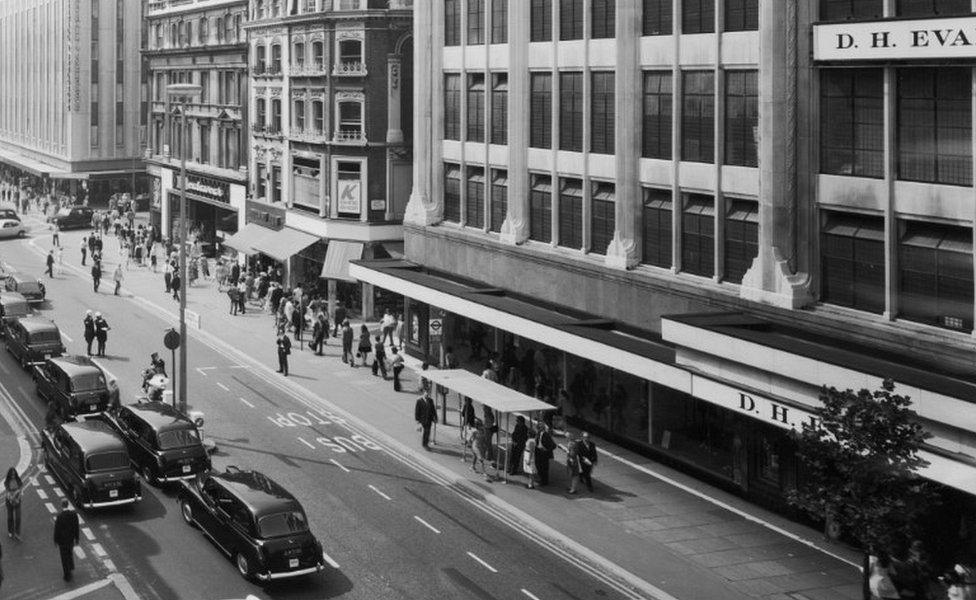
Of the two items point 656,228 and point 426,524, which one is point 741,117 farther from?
point 426,524

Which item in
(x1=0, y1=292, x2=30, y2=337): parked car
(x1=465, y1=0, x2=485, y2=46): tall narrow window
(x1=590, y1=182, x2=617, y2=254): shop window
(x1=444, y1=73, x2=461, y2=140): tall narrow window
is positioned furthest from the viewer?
(x1=0, y1=292, x2=30, y2=337): parked car

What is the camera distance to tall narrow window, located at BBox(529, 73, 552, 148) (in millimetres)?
43625

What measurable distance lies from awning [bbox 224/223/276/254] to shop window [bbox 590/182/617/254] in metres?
32.7

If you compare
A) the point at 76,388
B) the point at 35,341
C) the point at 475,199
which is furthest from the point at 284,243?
the point at 76,388

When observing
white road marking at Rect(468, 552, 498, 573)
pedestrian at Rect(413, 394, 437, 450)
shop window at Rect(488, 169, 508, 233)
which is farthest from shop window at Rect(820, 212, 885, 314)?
shop window at Rect(488, 169, 508, 233)

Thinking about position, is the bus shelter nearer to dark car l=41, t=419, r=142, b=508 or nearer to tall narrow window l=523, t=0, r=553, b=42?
dark car l=41, t=419, r=142, b=508

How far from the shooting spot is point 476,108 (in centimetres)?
4856

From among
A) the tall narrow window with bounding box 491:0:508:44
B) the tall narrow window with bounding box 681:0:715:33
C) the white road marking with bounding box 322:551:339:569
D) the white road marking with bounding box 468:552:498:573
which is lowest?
the white road marking with bounding box 468:552:498:573

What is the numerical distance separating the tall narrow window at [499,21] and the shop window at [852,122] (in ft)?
56.1

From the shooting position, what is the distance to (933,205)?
92.8ft

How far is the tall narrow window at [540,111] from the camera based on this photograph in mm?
43625

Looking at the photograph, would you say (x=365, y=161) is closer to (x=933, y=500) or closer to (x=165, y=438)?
(x=165, y=438)

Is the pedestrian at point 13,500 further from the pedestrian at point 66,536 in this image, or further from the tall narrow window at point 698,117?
the tall narrow window at point 698,117

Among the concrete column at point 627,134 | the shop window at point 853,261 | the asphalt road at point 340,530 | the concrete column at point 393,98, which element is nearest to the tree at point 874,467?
the asphalt road at point 340,530
